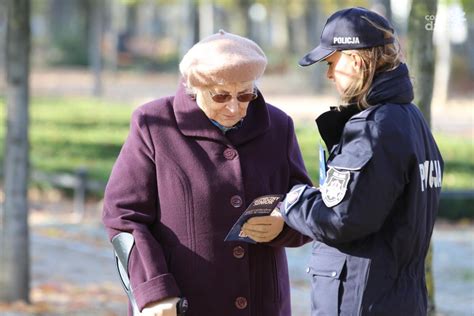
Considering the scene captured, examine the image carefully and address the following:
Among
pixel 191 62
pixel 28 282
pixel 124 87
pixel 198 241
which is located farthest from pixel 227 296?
pixel 124 87

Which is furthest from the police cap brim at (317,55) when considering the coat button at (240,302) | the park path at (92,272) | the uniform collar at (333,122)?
the park path at (92,272)

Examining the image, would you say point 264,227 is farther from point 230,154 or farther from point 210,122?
point 210,122

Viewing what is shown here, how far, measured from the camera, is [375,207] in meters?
2.81

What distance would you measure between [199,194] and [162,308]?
41cm

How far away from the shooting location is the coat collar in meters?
3.33

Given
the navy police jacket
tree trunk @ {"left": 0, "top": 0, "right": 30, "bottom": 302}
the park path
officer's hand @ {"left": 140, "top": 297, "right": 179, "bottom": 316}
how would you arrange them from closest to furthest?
the navy police jacket < officer's hand @ {"left": 140, "top": 297, "right": 179, "bottom": 316} < tree trunk @ {"left": 0, "top": 0, "right": 30, "bottom": 302} < the park path

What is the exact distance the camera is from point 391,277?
291cm

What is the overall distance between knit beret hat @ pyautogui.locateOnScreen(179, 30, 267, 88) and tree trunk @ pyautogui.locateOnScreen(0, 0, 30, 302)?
4.02m

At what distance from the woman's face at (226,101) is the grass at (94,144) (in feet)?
32.2

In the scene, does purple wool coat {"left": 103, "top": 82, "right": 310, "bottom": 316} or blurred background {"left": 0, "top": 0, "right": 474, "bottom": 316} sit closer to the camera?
purple wool coat {"left": 103, "top": 82, "right": 310, "bottom": 316}

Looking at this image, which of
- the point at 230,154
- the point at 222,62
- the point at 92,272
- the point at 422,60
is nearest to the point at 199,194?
the point at 230,154

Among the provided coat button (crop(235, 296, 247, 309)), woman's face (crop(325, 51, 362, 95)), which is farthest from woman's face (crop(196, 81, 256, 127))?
coat button (crop(235, 296, 247, 309))

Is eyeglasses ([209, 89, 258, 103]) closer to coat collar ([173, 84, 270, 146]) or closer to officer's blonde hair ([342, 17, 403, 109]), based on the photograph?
coat collar ([173, 84, 270, 146])

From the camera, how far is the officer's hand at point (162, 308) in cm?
315
